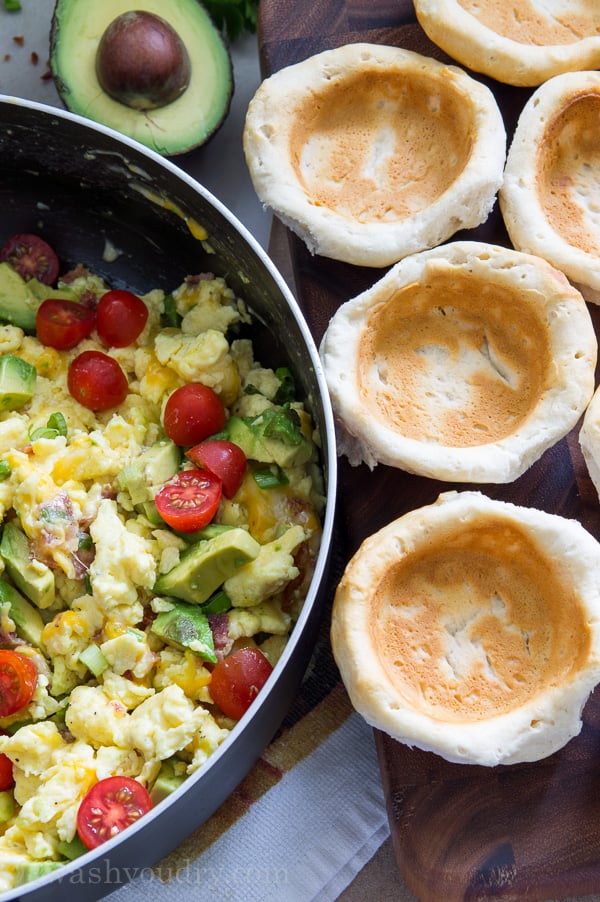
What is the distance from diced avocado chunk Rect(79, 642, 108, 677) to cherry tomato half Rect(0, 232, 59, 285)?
3.61ft

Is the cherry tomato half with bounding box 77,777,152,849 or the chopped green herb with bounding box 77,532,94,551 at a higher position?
the chopped green herb with bounding box 77,532,94,551

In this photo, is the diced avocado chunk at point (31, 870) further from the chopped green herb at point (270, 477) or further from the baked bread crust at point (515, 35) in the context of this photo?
the baked bread crust at point (515, 35)

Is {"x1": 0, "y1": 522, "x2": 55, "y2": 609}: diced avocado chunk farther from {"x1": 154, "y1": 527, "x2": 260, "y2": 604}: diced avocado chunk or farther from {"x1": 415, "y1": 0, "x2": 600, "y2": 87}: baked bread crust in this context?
{"x1": 415, "y1": 0, "x2": 600, "y2": 87}: baked bread crust

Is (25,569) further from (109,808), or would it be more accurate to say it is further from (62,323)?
(62,323)

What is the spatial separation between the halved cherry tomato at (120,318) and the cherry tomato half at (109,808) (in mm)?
1132

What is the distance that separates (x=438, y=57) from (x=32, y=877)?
2.34m

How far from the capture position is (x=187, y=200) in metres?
2.51

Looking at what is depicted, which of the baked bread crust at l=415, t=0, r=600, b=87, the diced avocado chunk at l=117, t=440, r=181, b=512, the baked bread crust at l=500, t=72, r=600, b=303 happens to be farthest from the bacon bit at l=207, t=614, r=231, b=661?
the baked bread crust at l=415, t=0, r=600, b=87

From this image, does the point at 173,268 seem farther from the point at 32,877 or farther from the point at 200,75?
the point at 32,877

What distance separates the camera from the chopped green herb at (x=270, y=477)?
246 centimetres

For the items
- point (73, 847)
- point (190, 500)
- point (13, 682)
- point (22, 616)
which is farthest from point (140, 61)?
point (73, 847)

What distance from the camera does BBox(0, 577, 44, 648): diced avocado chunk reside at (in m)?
2.34

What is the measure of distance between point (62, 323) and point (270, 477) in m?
0.71

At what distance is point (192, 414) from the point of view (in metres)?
2.49
